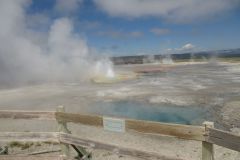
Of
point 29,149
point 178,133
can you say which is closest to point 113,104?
point 29,149

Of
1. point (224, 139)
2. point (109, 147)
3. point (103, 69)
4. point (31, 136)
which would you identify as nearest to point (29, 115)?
point (31, 136)

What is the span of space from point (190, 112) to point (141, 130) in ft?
35.2

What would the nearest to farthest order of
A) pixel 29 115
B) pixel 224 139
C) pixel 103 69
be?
pixel 224 139 → pixel 29 115 → pixel 103 69

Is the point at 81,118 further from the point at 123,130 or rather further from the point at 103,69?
the point at 103,69

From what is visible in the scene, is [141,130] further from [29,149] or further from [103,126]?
[29,149]

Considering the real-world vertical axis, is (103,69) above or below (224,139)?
above

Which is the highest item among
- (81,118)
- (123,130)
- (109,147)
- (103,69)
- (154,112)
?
(103,69)

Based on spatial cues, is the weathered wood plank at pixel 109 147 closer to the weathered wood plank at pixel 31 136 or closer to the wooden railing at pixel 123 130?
the wooden railing at pixel 123 130

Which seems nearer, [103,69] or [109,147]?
[109,147]

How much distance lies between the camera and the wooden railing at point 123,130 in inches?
134

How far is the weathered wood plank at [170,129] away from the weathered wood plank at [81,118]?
0.51 meters

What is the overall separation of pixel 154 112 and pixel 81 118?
33.2ft

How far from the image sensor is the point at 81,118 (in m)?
4.66

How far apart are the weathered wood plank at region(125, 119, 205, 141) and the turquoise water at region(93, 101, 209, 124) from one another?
28.7ft
